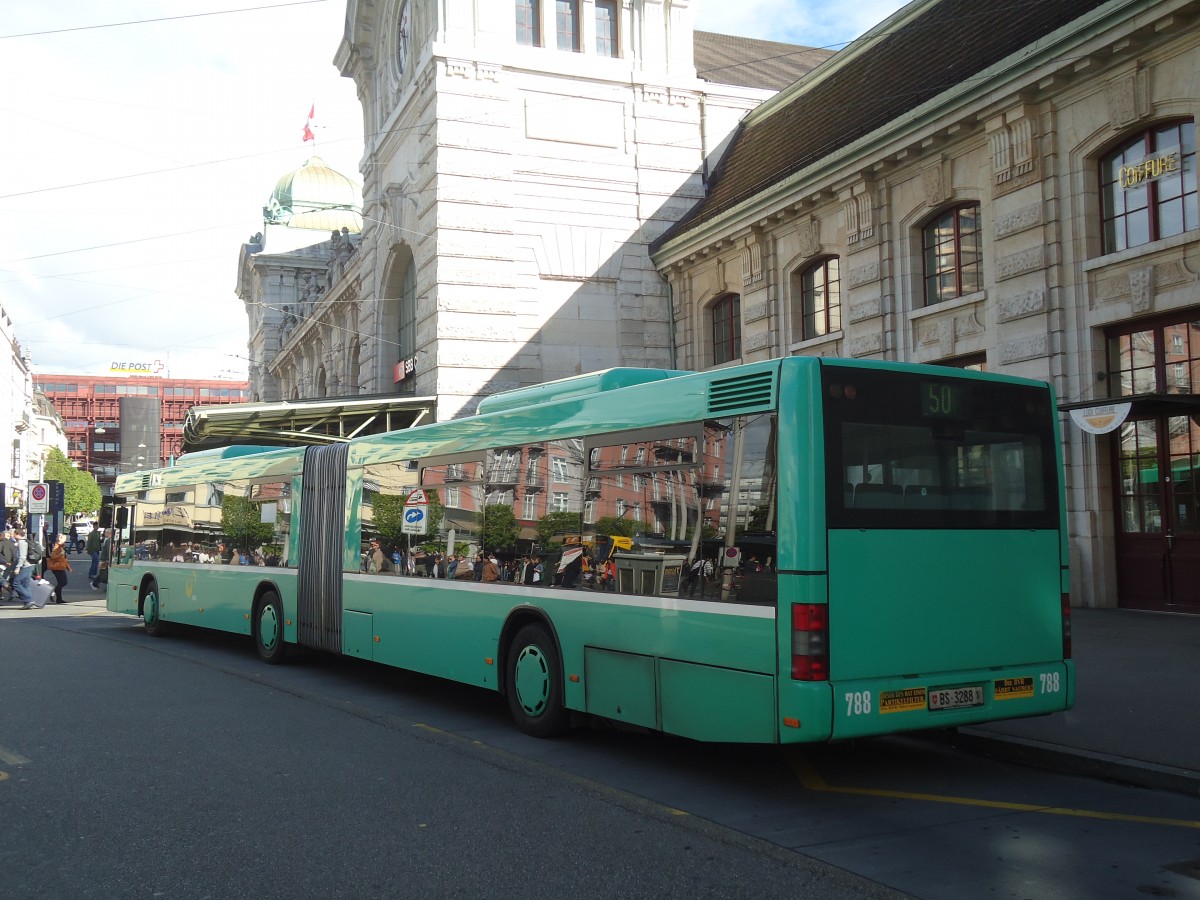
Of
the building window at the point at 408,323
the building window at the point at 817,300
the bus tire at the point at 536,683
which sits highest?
the building window at the point at 408,323

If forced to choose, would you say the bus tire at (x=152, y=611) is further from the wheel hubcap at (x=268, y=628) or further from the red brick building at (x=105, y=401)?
the red brick building at (x=105, y=401)

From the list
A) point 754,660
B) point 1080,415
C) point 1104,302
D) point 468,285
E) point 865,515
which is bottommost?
point 754,660

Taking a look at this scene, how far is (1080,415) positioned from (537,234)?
1655cm

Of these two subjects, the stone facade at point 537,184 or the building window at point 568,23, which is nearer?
the stone facade at point 537,184

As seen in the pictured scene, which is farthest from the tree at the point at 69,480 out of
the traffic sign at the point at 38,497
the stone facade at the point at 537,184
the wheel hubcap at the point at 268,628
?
the wheel hubcap at the point at 268,628

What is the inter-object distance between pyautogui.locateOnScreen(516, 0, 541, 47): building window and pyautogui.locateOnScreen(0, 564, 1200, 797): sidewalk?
69.9ft

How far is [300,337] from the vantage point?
5175 cm

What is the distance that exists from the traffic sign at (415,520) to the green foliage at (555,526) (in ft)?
6.87

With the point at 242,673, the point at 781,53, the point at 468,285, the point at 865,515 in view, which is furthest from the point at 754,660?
the point at 781,53

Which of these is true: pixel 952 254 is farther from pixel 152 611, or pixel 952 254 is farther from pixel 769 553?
pixel 152 611

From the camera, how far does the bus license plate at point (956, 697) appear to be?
22.8 ft

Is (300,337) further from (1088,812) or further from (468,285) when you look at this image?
(1088,812)

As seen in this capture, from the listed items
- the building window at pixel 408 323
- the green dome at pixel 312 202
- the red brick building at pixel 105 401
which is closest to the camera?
the building window at pixel 408 323

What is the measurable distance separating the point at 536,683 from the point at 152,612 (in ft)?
35.3
